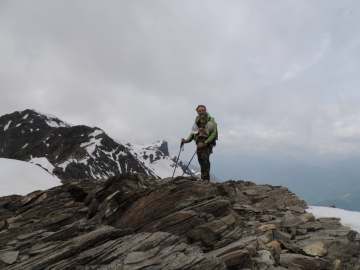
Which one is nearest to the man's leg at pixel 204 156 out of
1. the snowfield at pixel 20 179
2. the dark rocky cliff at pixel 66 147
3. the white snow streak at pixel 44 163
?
the snowfield at pixel 20 179

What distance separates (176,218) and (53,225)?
6477mm

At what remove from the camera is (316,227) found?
11.5 metres

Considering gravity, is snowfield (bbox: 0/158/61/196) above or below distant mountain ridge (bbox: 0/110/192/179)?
below

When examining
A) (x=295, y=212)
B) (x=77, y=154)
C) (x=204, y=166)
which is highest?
(x=77, y=154)

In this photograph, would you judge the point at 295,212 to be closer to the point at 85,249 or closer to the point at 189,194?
the point at 189,194

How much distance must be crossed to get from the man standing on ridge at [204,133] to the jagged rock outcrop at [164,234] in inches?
91.7

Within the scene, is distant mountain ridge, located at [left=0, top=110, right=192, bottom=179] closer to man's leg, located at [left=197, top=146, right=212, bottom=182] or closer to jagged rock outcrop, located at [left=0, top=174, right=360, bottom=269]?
jagged rock outcrop, located at [left=0, top=174, right=360, bottom=269]

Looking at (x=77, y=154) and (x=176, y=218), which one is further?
(x=77, y=154)

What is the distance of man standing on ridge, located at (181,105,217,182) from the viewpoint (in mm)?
14031

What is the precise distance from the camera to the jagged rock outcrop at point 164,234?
7348 mm

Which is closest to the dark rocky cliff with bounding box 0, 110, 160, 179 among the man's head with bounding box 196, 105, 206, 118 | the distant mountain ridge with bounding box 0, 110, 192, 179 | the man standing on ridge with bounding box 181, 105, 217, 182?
the distant mountain ridge with bounding box 0, 110, 192, 179

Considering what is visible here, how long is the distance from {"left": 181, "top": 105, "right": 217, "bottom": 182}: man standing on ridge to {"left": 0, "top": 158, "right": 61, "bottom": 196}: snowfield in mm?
15078

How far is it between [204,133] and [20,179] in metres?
19.6

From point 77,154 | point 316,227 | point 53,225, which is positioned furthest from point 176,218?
point 77,154
